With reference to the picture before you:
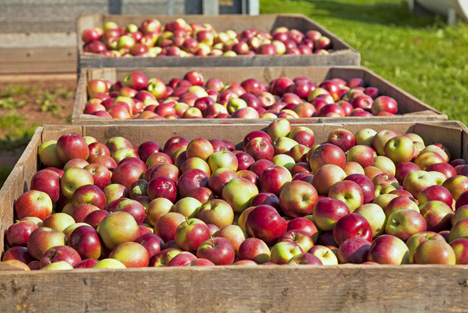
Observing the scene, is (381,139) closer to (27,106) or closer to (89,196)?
(89,196)

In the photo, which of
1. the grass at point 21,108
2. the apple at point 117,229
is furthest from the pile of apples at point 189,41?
the apple at point 117,229

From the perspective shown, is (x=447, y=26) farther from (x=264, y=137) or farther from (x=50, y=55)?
(x=264, y=137)

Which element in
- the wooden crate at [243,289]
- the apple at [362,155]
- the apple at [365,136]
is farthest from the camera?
the apple at [365,136]

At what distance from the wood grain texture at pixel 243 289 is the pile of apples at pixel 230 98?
2166 millimetres

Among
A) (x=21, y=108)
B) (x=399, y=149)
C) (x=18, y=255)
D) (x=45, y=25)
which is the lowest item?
(x=21, y=108)

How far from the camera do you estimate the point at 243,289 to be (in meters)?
1.79

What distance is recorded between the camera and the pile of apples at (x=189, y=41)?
19.7 feet

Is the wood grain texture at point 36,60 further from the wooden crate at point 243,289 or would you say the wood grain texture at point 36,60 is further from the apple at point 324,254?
the wooden crate at point 243,289

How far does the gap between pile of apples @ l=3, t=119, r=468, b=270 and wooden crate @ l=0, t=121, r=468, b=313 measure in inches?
8.2

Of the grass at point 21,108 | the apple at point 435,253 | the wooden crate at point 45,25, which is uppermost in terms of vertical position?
the apple at point 435,253

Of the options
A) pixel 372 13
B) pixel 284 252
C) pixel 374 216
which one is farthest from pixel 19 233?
pixel 372 13

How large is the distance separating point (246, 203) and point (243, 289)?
0.88 meters

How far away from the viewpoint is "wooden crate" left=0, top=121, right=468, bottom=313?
69.7 inches

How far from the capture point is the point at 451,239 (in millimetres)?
2260
